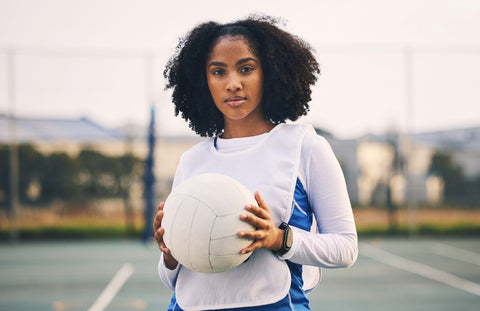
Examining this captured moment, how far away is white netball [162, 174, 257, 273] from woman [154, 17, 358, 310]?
0.03 m

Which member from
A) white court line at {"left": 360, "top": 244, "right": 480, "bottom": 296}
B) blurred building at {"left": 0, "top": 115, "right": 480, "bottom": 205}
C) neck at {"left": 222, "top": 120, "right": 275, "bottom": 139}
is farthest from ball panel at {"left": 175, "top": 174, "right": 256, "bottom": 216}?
blurred building at {"left": 0, "top": 115, "right": 480, "bottom": 205}

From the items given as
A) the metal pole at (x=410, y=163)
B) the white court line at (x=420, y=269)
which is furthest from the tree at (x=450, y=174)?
the white court line at (x=420, y=269)

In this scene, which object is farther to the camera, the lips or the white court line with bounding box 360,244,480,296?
the white court line with bounding box 360,244,480,296

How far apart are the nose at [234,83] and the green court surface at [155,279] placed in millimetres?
4026

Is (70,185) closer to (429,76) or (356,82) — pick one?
(356,82)

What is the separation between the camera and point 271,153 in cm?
140

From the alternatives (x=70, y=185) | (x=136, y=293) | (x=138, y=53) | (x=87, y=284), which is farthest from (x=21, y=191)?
(x=136, y=293)

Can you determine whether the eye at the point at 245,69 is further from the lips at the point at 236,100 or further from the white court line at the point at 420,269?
the white court line at the point at 420,269

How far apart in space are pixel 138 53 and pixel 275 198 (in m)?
10.1

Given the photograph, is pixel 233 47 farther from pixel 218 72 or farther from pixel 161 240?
pixel 161 240

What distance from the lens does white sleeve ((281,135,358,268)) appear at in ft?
4.46

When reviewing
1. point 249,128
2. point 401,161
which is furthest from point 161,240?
point 401,161

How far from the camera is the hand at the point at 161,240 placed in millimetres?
1374

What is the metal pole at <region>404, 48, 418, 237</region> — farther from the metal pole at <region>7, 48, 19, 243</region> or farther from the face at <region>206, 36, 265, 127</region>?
the face at <region>206, 36, 265, 127</region>
